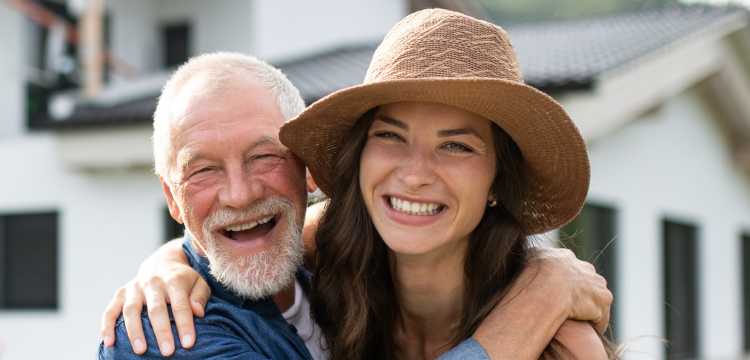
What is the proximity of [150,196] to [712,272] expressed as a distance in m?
7.60

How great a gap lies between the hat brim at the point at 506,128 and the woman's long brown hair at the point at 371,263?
6cm

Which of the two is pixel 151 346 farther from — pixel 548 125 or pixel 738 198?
pixel 738 198

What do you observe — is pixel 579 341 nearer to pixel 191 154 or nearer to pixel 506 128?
pixel 506 128

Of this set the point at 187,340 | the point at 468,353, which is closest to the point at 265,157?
the point at 187,340

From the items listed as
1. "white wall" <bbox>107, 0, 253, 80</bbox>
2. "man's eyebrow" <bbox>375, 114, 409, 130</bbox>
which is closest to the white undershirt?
"man's eyebrow" <bbox>375, 114, 409, 130</bbox>

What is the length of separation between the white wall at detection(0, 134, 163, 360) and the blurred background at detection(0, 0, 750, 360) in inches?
0.8

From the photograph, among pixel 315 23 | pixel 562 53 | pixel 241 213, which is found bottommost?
pixel 241 213

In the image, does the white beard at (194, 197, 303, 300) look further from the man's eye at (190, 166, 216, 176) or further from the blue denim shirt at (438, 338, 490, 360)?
the blue denim shirt at (438, 338, 490, 360)

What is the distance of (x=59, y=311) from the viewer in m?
10.4

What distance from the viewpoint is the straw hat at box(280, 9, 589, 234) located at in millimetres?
2406

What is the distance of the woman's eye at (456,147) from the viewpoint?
252cm

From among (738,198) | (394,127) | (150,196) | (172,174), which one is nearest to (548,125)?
(394,127)

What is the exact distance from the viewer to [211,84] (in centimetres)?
269

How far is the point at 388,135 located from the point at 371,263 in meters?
0.48
